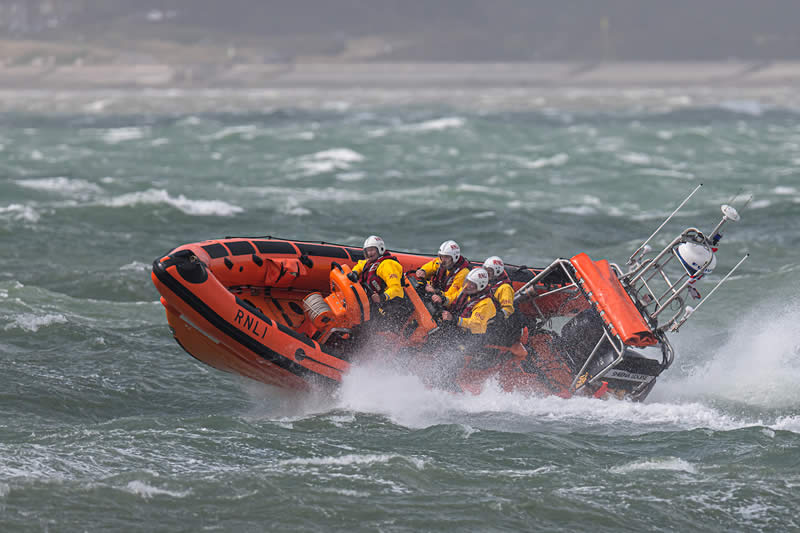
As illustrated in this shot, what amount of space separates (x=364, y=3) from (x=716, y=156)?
167ft

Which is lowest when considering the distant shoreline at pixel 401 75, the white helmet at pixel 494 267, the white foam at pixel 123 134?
the white helmet at pixel 494 267

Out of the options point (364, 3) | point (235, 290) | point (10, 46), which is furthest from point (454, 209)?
point (364, 3)

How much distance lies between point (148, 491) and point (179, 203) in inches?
474

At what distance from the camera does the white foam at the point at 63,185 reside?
20766 millimetres

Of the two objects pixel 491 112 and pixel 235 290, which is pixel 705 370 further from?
pixel 491 112

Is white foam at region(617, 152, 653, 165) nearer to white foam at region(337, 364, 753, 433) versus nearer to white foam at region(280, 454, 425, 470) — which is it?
white foam at region(337, 364, 753, 433)

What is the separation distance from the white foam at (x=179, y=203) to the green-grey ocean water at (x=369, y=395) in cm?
8

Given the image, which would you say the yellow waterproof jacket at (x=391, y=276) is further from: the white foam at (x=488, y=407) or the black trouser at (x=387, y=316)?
the white foam at (x=488, y=407)

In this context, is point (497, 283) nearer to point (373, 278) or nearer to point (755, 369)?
point (373, 278)

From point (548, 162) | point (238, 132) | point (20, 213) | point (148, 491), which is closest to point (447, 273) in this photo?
point (148, 491)

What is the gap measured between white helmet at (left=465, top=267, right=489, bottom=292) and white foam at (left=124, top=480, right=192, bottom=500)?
10.6 feet

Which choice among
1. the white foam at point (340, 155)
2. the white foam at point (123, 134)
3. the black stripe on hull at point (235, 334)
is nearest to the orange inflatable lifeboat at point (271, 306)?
the black stripe on hull at point (235, 334)

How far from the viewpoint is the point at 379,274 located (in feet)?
31.2

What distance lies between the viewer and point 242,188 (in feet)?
73.5
